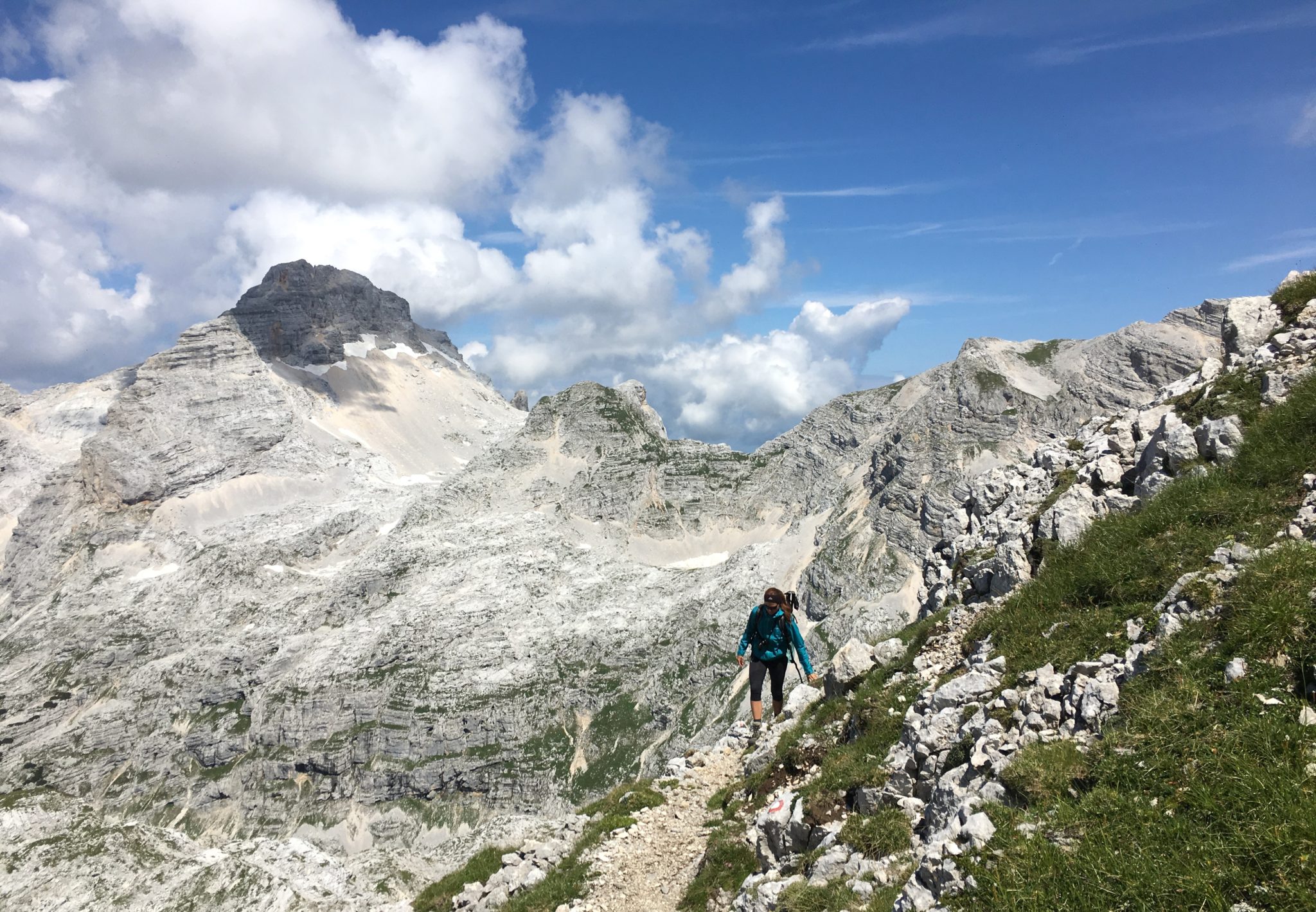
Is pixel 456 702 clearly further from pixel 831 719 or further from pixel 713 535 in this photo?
pixel 831 719

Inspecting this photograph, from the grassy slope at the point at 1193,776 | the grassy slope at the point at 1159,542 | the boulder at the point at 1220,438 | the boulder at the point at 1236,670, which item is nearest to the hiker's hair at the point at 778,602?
the grassy slope at the point at 1159,542

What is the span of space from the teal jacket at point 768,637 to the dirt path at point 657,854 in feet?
11.2

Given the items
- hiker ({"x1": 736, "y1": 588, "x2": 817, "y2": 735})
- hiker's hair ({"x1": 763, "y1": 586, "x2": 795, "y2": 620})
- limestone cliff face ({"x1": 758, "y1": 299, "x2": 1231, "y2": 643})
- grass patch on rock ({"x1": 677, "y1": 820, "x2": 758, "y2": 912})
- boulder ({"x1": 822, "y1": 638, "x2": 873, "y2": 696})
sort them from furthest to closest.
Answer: limestone cliff face ({"x1": 758, "y1": 299, "x2": 1231, "y2": 643}) → hiker ({"x1": 736, "y1": 588, "x2": 817, "y2": 735}) → hiker's hair ({"x1": 763, "y1": 586, "x2": 795, "y2": 620}) → boulder ({"x1": 822, "y1": 638, "x2": 873, "y2": 696}) → grass patch on rock ({"x1": 677, "y1": 820, "x2": 758, "y2": 912})

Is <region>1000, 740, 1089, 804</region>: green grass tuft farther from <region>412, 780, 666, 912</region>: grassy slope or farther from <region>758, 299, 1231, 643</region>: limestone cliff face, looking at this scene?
<region>758, 299, 1231, 643</region>: limestone cliff face

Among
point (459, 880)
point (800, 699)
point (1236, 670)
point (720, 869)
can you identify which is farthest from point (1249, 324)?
point (459, 880)

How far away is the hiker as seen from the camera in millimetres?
18766

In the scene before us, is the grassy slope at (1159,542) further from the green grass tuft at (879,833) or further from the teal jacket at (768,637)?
the teal jacket at (768,637)

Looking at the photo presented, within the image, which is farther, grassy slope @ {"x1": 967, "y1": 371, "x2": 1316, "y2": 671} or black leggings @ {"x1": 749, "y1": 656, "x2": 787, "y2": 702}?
black leggings @ {"x1": 749, "y1": 656, "x2": 787, "y2": 702}

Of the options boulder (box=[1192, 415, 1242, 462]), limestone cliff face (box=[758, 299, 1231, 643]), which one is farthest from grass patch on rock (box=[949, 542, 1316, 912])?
limestone cliff face (box=[758, 299, 1231, 643])

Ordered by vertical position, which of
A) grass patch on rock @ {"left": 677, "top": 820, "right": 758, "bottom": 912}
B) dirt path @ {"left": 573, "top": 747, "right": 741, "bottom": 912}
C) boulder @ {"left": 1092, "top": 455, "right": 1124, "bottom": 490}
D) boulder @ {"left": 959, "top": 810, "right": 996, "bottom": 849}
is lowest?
dirt path @ {"left": 573, "top": 747, "right": 741, "bottom": 912}

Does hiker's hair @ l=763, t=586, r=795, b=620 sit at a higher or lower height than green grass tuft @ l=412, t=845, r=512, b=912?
higher

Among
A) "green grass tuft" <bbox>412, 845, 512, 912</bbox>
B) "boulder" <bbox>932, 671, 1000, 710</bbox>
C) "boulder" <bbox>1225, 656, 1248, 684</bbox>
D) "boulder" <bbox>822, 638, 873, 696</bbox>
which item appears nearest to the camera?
"boulder" <bbox>1225, 656, 1248, 684</bbox>

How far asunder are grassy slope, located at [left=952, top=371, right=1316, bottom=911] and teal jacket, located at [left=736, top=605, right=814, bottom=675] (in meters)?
9.40

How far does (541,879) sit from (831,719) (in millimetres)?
9563
